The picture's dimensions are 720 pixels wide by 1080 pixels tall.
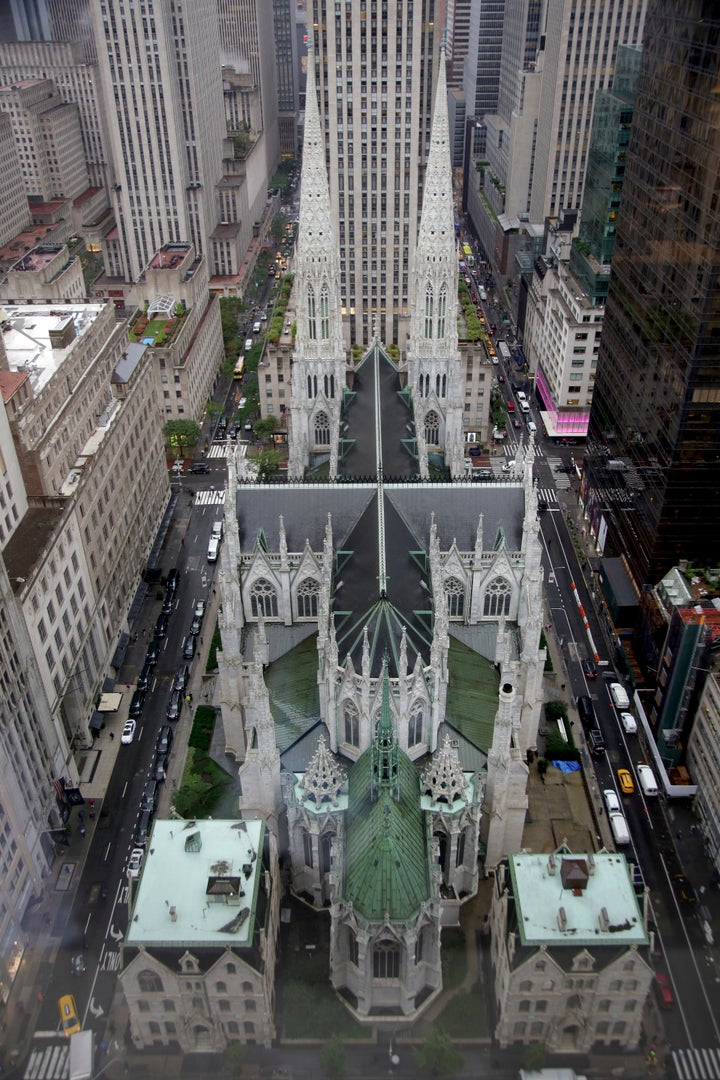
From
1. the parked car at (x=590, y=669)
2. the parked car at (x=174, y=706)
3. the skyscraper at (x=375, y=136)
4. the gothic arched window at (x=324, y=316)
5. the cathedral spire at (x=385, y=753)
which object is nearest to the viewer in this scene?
the cathedral spire at (x=385, y=753)

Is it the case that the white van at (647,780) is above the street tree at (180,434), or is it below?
below

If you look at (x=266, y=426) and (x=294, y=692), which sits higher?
(x=294, y=692)

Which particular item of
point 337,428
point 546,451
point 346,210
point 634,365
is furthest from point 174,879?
point 346,210

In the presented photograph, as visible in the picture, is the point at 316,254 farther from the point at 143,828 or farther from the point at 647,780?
the point at 647,780

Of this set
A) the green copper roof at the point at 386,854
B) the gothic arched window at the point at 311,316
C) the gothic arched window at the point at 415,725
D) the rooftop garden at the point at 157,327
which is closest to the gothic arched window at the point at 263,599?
the gothic arched window at the point at 415,725

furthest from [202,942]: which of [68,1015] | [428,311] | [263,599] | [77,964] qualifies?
[428,311]

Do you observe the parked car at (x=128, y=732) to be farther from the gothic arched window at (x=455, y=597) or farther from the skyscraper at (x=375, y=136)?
the skyscraper at (x=375, y=136)
